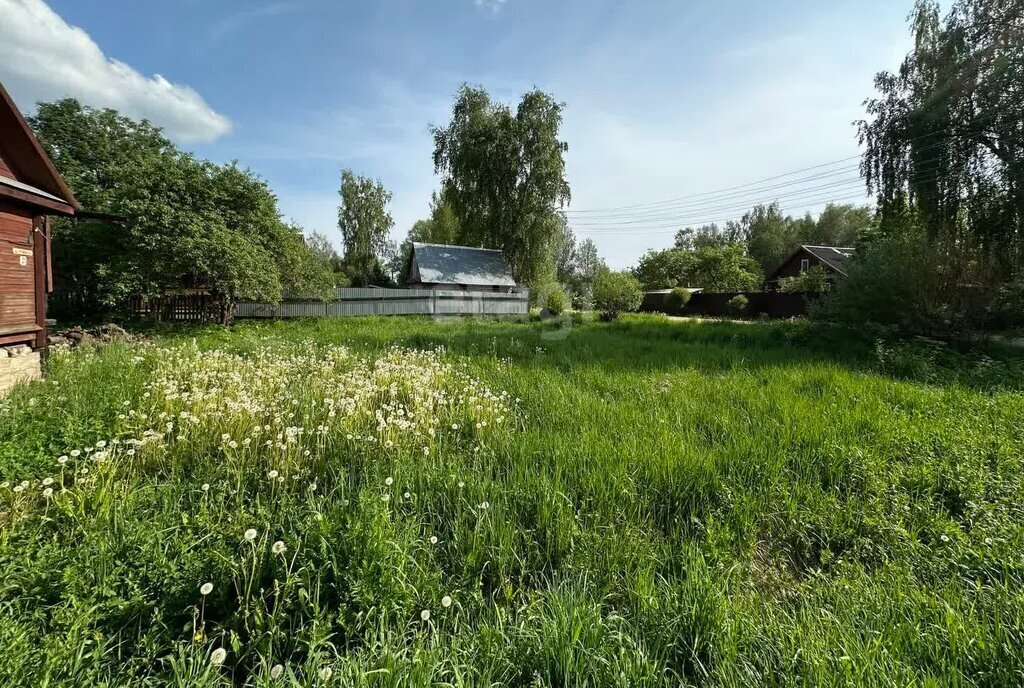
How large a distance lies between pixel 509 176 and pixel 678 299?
48.7ft

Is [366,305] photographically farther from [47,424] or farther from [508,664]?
[508,664]

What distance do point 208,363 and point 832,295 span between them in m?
12.6

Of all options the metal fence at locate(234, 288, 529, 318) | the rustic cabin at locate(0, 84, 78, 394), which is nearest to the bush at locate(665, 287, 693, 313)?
the metal fence at locate(234, 288, 529, 318)

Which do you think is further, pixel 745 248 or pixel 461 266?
pixel 745 248

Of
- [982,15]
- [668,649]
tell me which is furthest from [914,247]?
[668,649]

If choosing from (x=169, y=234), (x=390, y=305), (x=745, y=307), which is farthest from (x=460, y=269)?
(x=745, y=307)

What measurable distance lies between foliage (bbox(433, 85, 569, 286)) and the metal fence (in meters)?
4.70

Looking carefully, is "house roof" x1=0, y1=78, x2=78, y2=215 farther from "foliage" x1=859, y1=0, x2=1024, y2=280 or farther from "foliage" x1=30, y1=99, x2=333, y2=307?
"foliage" x1=859, y1=0, x2=1024, y2=280

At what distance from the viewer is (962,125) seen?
12875mm

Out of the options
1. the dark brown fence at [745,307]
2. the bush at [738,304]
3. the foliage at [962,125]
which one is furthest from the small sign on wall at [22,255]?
the bush at [738,304]

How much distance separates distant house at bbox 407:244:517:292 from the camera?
23469 mm

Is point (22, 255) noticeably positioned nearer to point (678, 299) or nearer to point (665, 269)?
point (678, 299)

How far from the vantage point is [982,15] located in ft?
40.9

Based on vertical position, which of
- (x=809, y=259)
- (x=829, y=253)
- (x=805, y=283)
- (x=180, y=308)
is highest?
(x=829, y=253)
